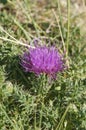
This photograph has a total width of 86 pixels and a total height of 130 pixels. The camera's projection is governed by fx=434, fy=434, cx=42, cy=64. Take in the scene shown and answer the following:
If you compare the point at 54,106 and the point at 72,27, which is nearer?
the point at 54,106

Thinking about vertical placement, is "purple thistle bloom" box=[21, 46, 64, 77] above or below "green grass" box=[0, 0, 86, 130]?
above

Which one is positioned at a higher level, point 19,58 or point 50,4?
point 50,4

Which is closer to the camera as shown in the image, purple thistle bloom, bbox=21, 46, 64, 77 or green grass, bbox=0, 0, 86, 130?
green grass, bbox=0, 0, 86, 130

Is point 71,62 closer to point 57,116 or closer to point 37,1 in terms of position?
point 57,116

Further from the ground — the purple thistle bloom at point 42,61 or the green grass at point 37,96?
the purple thistle bloom at point 42,61

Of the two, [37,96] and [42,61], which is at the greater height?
[42,61]

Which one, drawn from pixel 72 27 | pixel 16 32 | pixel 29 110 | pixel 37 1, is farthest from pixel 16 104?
pixel 37 1

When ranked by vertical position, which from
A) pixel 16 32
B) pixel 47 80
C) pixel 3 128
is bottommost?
pixel 3 128

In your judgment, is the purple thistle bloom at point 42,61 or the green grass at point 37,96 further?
the purple thistle bloom at point 42,61
